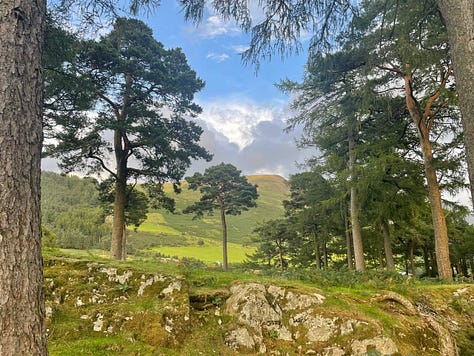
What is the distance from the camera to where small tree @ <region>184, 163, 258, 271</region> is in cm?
2905

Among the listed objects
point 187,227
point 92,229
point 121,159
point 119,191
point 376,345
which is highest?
point 121,159

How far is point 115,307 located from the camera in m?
4.34

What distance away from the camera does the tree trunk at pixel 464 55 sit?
2.94 m

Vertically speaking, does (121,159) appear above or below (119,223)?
above

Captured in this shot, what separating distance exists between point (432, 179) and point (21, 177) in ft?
40.8

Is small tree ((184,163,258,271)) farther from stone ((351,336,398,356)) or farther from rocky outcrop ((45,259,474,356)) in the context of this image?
stone ((351,336,398,356))

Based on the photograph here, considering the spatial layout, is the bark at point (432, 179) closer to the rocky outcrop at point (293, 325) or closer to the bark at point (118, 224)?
the rocky outcrop at point (293, 325)

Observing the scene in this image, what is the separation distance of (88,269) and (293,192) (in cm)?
2424

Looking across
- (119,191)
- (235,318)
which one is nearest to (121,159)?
(119,191)

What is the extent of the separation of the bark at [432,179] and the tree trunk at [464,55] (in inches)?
325

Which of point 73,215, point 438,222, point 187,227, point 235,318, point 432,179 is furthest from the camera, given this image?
point 187,227

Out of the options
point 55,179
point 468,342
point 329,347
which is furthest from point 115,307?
point 55,179

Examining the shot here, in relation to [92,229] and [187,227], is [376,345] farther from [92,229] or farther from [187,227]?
[187,227]

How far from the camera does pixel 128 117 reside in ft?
47.9
